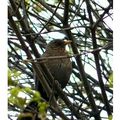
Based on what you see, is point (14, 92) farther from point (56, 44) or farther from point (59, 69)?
point (56, 44)

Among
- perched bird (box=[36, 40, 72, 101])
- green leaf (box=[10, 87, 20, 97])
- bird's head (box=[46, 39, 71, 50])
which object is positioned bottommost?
green leaf (box=[10, 87, 20, 97])

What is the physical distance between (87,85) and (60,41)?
171 centimetres

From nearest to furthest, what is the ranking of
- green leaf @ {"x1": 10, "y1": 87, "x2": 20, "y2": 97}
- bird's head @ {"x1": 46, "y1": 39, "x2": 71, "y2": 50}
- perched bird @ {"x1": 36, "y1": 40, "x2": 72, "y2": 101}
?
1. green leaf @ {"x1": 10, "y1": 87, "x2": 20, "y2": 97}
2. perched bird @ {"x1": 36, "y1": 40, "x2": 72, "y2": 101}
3. bird's head @ {"x1": 46, "y1": 39, "x2": 71, "y2": 50}

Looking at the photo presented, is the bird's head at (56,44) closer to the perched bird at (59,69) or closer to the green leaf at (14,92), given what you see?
the perched bird at (59,69)

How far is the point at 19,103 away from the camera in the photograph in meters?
2.23

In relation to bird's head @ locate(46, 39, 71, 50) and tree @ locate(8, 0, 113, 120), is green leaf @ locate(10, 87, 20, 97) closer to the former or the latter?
tree @ locate(8, 0, 113, 120)

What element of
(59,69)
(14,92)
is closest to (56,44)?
(59,69)

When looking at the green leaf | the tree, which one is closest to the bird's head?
the tree

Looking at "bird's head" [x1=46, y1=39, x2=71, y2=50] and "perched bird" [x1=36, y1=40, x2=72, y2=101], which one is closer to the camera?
"perched bird" [x1=36, y1=40, x2=72, y2=101]

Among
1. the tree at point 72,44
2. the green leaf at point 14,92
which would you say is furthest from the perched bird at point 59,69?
the green leaf at point 14,92
